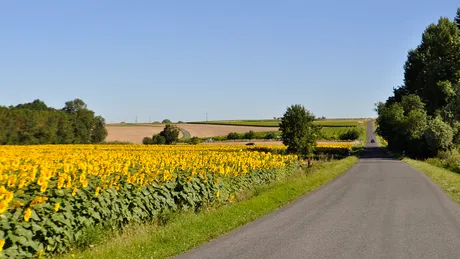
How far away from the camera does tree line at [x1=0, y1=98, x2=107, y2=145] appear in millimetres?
88438

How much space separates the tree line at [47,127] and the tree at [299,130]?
61.7 m

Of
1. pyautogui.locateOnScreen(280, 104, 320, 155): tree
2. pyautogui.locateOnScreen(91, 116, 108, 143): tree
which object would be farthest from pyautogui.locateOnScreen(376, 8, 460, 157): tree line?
pyautogui.locateOnScreen(91, 116, 108, 143): tree

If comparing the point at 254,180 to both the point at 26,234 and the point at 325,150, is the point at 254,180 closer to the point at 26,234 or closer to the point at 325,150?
the point at 26,234

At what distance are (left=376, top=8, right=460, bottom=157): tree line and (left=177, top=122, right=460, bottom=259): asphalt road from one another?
132 feet

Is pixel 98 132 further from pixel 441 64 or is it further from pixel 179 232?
pixel 179 232

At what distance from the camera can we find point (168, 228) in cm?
1130

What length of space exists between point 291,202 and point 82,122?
102307mm

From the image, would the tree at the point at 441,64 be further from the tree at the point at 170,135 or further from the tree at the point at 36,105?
the tree at the point at 36,105

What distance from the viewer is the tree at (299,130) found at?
1674 inches

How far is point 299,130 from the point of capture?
4284 cm

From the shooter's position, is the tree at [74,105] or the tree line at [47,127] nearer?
the tree line at [47,127]

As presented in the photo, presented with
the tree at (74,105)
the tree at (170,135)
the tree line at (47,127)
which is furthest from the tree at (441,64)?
the tree at (74,105)

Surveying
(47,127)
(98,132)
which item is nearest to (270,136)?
(98,132)

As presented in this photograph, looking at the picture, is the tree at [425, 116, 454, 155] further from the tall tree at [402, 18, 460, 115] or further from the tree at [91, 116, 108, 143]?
the tree at [91, 116, 108, 143]
